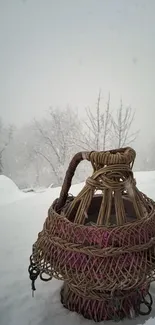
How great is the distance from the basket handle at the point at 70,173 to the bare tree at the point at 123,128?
5.55m

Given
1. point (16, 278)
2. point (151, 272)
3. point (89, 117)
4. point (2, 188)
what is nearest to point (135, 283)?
point (151, 272)

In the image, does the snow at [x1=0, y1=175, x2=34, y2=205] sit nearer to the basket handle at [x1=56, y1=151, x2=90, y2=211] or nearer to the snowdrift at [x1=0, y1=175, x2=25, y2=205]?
the snowdrift at [x1=0, y1=175, x2=25, y2=205]

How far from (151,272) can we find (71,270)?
0.18 m

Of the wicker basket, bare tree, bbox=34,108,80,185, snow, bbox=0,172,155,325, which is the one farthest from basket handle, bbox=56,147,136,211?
bare tree, bbox=34,108,80,185

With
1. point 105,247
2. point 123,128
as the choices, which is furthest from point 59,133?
point 105,247

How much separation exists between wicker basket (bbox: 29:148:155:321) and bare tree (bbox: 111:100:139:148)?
220 inches

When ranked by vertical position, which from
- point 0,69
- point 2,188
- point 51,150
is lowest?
point 51,150

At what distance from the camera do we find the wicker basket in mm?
614

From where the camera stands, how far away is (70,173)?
0.74m

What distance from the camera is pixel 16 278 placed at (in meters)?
0.96

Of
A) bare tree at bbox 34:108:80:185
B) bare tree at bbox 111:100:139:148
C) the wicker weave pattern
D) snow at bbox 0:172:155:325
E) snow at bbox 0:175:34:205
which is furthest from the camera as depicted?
bare tree at bbox 34:108:80:185

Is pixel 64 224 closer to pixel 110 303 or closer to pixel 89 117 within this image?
pixel 110 303

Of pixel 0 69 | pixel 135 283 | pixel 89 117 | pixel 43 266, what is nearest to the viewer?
pixel 135 283

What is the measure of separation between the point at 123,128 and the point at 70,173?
569 cm
